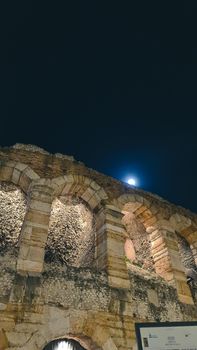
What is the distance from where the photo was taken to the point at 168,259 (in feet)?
21.7

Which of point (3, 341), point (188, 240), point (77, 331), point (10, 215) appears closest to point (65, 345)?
point (77, 331)

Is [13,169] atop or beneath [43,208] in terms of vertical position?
atop

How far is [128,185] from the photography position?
299 inches

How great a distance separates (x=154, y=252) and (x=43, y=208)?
121 inches

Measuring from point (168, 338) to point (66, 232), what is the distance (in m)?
6.10

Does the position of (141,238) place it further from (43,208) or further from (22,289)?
(22,289)

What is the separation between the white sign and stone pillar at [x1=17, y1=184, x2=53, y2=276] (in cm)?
283

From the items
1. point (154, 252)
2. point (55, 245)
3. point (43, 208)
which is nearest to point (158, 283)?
point (154, 252)

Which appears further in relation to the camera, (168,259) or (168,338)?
(168,259)

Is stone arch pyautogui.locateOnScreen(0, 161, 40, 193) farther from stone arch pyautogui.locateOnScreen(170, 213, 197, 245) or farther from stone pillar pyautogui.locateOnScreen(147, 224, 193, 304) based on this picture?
stone arch pyautogui.locateOnScreen(170, 213, 197, 245)

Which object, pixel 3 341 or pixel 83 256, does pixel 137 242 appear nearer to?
pixel 83 256

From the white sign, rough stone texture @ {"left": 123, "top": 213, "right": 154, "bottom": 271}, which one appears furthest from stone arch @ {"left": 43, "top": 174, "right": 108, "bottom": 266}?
the white sign

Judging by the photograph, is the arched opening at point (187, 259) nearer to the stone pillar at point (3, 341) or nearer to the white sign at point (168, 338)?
the stone pillar at point (3, 341)

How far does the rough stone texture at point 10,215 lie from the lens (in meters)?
7.34
